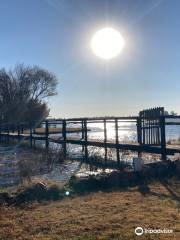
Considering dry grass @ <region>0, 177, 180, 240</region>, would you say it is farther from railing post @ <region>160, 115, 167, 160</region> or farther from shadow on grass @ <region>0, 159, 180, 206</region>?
railing post @ <region>160, 115, 167, 160</region>

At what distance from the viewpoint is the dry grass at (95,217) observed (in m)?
5.46

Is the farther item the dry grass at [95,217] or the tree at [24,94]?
the tree at [24,94]

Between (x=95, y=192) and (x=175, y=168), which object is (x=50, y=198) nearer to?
(x=95, y=192)

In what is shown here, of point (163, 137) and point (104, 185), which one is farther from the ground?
point (163, 137)

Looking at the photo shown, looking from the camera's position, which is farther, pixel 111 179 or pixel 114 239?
pixel 111 179

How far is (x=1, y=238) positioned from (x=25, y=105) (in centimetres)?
5328

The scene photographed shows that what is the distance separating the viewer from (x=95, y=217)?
6.22 m

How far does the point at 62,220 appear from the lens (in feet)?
20.2

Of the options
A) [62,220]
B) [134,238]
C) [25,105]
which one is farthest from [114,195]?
[25,105]

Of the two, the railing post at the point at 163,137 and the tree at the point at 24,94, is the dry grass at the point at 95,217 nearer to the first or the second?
the railing post at the point at 163,137

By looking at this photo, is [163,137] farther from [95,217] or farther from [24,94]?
[24,94]

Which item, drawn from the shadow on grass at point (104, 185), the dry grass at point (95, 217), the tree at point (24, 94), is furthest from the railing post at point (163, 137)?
the tree at point (24, 94)

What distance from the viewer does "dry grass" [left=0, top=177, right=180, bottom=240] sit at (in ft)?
17.9

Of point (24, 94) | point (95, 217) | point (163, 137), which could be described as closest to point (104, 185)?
point (95, 217)
